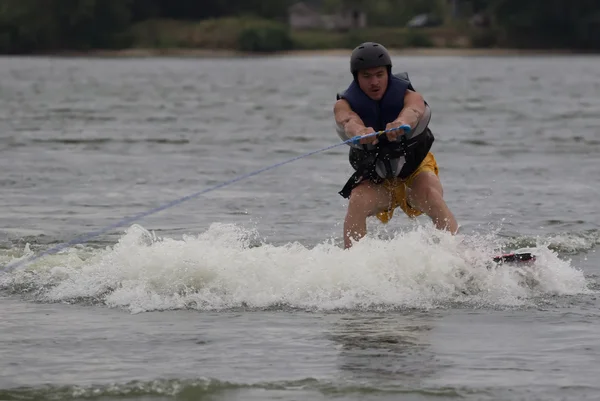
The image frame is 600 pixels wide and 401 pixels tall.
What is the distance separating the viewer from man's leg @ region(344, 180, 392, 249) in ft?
30.6

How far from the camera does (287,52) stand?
10725cm

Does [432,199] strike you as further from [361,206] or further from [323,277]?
[323,277]

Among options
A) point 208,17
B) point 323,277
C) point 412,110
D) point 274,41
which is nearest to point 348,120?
point 412,110

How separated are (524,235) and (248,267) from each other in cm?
385

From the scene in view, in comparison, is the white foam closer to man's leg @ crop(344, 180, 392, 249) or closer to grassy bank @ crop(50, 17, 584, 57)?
man's leg @ crop(344, 180, 392, 249)

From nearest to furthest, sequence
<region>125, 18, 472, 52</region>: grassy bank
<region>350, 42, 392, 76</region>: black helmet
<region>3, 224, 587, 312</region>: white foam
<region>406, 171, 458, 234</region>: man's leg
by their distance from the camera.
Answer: <region>3, 224, 587, 312</region>: white foam < <region>350, 42, 392, 76</region>: black helmet < <region>406, 171, 458, 234</region>: man's leg < <region>125, 18, 472, 52</region>: grassy bank

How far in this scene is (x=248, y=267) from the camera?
9.15 meters

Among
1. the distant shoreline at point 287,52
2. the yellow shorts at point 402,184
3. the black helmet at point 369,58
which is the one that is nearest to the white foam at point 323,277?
the yellow shorts at point 402,184

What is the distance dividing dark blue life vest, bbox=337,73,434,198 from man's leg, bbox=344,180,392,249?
0.06 m

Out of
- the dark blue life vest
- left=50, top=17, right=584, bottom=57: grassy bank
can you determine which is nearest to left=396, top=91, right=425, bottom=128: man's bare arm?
the dark blue life vest

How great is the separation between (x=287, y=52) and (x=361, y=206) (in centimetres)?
9857

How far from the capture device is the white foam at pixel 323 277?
29.0 ft

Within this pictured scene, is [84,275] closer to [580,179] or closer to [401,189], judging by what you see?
[401,189]

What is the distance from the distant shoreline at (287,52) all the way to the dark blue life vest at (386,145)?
9101 cm
